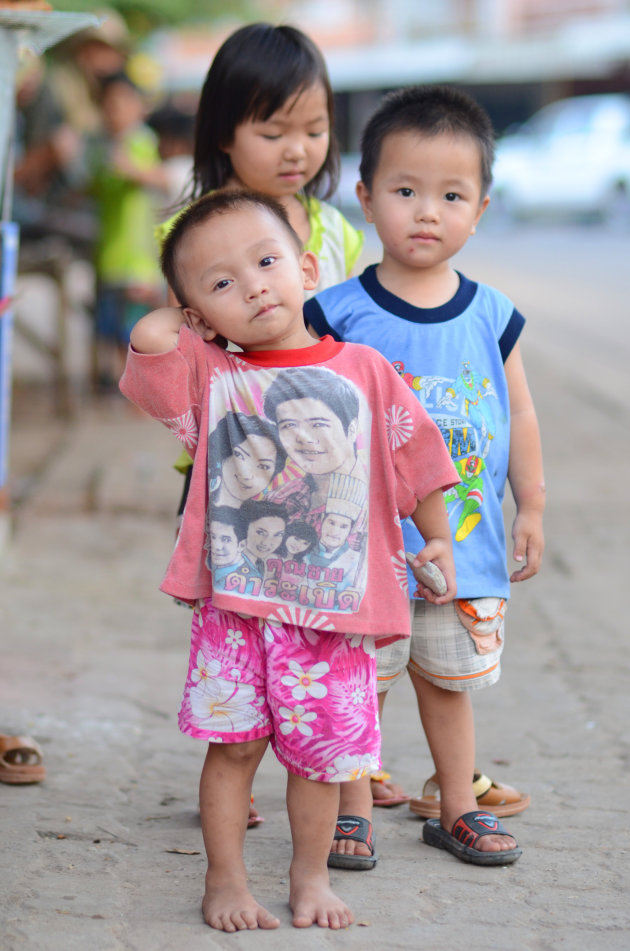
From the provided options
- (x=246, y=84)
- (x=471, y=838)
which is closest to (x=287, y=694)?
(x=471, y=838)

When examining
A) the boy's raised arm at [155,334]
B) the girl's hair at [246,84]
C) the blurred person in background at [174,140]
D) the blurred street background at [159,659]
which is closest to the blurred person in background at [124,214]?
the blurred street background at [159,659]

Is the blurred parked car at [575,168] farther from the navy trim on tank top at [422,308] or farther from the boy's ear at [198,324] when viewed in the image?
the boy's ear at [198,324]

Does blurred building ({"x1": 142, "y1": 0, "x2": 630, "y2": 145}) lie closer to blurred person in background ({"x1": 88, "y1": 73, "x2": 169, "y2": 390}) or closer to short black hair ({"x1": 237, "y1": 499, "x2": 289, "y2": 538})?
blurred person in background ({"x1": 88, "y1": 73, "x2": 169, "y2": 390})

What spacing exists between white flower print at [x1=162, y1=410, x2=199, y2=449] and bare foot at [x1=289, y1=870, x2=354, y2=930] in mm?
803

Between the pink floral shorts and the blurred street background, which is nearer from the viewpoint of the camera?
the pink floral shorts

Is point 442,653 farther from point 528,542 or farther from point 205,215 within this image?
point 205,215

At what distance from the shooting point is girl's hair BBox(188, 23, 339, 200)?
2.54m

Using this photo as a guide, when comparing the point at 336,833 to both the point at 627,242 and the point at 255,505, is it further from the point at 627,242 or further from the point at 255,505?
the point at 627,242

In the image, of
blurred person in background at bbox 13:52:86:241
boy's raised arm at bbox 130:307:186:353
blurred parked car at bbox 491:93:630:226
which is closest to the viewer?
boy's raised arm at bbox 130:307:186:353

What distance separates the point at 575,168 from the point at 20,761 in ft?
63.8

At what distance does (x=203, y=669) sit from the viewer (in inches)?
83.0

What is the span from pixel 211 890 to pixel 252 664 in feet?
1.34

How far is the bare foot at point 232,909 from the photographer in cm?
206

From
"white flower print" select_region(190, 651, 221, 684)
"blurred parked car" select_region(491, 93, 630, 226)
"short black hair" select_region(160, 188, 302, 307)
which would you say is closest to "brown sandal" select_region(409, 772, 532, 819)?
"white flower print" select_region(190, 651, 221, 684)
